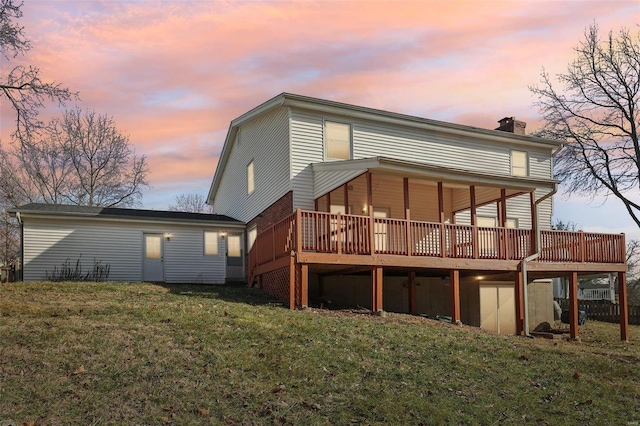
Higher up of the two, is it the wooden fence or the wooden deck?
the wooden deck

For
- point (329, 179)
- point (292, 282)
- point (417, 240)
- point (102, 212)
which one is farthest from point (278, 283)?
point (102, 212)

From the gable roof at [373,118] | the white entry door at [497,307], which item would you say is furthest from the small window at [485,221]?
the white entry door at [497,307]

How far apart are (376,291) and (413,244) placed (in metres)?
2.20

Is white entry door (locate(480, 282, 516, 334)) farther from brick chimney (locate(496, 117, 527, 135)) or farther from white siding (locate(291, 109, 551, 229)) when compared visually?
brick chimney (locate(496, 117, 527, 135))

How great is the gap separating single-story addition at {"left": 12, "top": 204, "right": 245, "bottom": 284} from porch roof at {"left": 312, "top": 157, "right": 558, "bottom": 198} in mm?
6898

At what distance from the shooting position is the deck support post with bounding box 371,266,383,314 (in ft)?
51.1

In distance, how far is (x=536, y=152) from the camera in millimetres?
25359

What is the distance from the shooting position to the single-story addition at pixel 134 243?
72.6 ft

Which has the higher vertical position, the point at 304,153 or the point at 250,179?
the point at 304,153

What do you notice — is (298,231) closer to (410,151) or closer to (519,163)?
(410,151)

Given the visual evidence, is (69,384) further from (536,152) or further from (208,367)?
(536,152)

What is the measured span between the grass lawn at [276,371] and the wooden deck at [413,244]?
2.41 meters

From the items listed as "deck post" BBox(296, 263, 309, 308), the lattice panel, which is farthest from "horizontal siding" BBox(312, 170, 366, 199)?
"deck post" BBox(296, 263, 309, 308)

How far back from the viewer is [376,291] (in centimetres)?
1582
